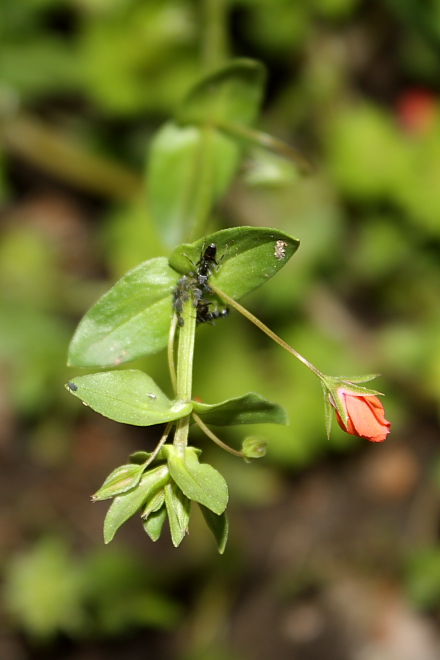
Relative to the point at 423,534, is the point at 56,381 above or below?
above

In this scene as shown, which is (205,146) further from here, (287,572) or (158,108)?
(287,572)

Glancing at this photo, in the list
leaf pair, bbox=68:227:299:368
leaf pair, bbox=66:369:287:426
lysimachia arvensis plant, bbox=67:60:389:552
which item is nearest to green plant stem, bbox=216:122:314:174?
lysimachia arvensis plant, bbox=67:60:389:552

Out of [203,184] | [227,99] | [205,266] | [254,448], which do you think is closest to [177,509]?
[254,448]

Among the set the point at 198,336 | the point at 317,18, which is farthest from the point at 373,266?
the point at 317,18

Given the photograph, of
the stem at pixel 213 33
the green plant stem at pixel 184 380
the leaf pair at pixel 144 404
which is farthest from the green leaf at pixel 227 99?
the leaf pair at pixel 144 404

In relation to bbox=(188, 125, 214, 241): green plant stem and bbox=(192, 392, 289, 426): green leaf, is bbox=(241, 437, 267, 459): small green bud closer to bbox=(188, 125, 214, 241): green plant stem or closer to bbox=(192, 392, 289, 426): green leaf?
bbox=(192, 392, 289, 426): green leaf

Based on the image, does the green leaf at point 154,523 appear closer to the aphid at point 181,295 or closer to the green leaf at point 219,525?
the green leaf at point 219,525
